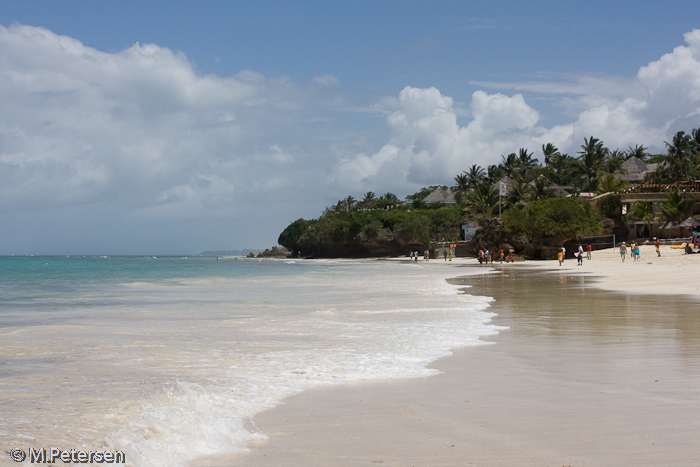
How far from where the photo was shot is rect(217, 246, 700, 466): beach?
3717mm

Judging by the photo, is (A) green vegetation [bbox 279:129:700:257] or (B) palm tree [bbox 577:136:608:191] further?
(B) palm tree [bbox 577:136:608:191]

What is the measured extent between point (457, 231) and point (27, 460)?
7825 cm

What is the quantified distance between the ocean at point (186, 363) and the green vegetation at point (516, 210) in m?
39.8

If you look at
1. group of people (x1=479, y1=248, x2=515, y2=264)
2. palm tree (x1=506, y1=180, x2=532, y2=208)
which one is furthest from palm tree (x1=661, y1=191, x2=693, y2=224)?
palm tree (x1=506, y1=180, x2=532, y2=208)

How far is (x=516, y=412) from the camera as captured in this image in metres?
4.65

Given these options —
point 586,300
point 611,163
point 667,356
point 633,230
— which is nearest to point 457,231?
point 611,163

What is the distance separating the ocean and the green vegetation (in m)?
39.8

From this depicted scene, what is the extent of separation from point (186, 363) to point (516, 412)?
169 inches

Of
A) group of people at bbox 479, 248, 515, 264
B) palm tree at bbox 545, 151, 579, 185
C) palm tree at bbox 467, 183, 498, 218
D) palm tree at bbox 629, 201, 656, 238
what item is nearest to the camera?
palm tree at bbox 629, 201, 656, 238

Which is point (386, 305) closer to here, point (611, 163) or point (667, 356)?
point (667, 356)

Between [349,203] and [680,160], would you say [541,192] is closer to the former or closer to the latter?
[680,160]

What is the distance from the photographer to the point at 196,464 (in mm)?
3709

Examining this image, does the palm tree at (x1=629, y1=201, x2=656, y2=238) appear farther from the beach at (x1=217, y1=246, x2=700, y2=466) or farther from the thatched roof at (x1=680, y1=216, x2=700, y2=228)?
the beach at (x1=217, y1=246, x2=700, y2=466)

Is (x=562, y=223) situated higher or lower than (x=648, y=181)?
lower
